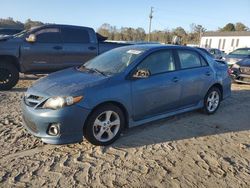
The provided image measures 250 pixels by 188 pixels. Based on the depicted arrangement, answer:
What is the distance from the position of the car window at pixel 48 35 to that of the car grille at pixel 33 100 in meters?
4.46

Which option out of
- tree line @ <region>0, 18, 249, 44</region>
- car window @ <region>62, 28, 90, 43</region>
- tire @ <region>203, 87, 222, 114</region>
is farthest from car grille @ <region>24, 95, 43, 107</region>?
tree line @ <region>0, 18, 249, 44</region>

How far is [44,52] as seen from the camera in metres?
8.45

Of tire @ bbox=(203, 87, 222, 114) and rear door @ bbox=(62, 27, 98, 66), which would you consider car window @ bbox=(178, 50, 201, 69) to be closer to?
tire @ bbox=(203, 87, 222, 114)

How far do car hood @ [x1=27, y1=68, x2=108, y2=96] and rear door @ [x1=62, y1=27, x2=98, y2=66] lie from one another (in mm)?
3999

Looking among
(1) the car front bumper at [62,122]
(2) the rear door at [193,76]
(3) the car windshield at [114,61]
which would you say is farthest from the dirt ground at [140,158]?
(3) the car windshield at [114,61]

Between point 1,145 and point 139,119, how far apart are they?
86.4 inches

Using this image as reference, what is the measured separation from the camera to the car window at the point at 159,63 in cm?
496

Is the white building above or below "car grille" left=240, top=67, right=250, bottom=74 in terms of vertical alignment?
below

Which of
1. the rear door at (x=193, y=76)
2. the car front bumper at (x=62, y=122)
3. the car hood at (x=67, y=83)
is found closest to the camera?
the car front bumper at (x=62, y=122)

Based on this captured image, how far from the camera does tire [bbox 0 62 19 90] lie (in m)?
7.95

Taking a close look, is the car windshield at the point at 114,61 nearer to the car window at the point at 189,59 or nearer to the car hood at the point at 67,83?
the car hood at the point at 67,83

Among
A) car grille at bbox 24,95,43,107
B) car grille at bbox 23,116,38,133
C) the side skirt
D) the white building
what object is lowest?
the white building

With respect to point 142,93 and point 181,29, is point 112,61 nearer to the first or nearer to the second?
point 142,93

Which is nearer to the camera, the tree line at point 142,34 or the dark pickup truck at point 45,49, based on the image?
the dark pickup truck at point 45,49
